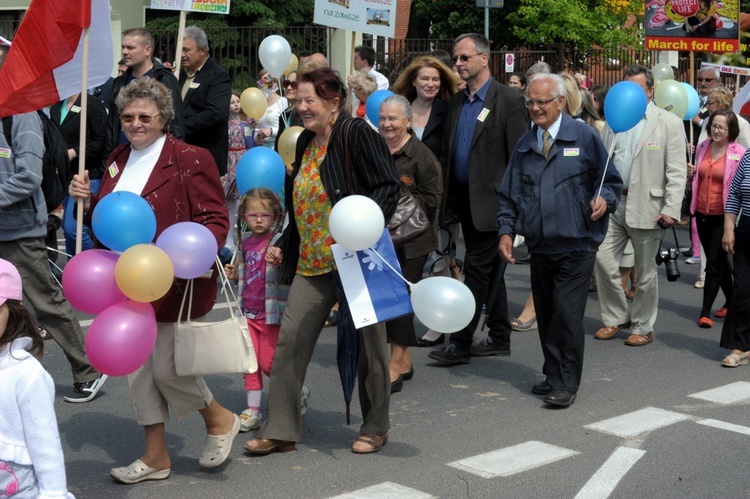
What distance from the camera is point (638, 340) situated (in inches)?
352

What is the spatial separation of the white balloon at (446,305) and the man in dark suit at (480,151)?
2.59 meters

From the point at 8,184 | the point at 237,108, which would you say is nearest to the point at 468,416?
the point at 8,184

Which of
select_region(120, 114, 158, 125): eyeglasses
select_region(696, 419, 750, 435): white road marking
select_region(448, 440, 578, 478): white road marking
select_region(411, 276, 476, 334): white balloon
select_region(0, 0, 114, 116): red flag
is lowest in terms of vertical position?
select_region(696, 419, 750, 435): white road marking

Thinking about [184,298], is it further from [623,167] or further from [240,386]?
[623,167]

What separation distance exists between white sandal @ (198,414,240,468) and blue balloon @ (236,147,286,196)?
1718mm

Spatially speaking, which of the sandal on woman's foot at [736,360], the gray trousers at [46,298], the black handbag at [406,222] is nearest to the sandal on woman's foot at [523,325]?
the sandal on woman's foot at [736,360]

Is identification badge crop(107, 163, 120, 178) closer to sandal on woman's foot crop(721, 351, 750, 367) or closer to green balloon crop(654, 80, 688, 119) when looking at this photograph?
sandal on woman's foot crop(721, 351, 750, 367)

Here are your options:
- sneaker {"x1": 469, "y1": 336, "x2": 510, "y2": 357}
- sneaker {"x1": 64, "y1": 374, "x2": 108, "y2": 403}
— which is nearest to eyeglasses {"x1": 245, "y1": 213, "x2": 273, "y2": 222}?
sneaker {"x1": 64, "y1": 374, "x2": 108, "y2": 403}

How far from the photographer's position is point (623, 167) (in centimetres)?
907

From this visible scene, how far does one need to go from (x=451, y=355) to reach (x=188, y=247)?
11.1 ft

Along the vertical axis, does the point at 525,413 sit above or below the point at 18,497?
below

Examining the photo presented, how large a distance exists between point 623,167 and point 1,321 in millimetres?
6239

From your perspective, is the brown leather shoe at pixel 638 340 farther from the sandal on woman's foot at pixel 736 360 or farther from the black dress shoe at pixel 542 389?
the black dress shoe at pixel 542 389

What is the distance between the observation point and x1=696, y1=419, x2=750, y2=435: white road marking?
655cm
